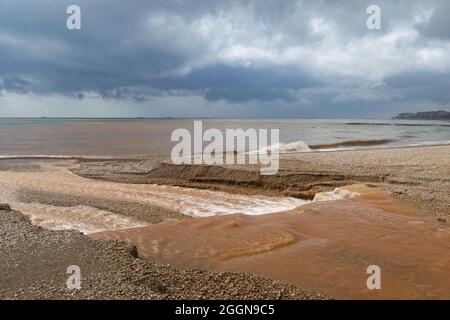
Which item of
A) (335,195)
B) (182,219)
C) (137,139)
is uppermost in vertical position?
(137,139)

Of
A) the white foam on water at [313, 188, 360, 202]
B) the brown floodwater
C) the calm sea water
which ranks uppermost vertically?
the calm sea water

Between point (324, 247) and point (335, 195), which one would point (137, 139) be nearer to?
point (335, 195)

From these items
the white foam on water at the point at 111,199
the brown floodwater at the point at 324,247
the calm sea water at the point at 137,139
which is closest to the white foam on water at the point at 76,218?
the white foam on water at the point at 111,199

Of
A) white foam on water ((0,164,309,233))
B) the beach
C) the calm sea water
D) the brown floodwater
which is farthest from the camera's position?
the calm sea water

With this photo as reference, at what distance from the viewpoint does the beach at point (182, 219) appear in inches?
191

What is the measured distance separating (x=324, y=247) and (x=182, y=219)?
399cm

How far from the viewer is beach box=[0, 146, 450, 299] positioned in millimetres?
4863

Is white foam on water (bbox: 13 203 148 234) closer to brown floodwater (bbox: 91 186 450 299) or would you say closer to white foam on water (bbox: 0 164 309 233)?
white foam on water (bbox: 0 164 309 233)

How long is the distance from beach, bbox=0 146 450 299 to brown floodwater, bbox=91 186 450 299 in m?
0.04

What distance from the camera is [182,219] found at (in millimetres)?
9445

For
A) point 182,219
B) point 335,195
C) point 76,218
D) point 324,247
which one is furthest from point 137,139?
point 324,247

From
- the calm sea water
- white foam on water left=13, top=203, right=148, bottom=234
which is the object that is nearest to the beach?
white foam on water left=13, top=203, right=148, bottom=234

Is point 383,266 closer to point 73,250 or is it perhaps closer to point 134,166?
point 73,250

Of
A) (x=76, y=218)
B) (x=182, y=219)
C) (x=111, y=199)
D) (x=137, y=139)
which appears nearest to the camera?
(x=182, y=219)
